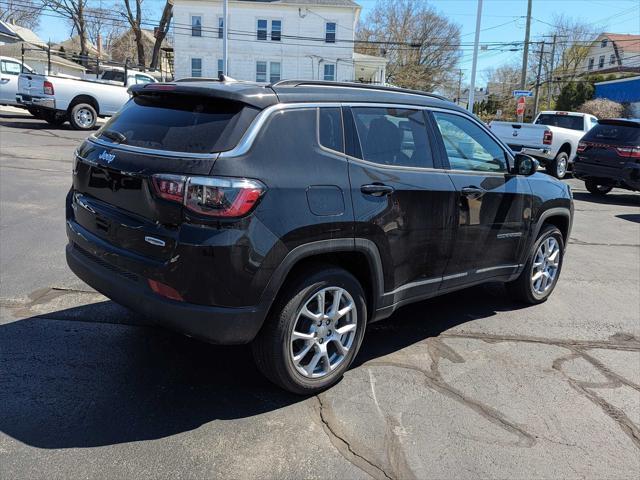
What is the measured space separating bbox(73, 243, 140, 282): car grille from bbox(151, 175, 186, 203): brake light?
537 millimetres

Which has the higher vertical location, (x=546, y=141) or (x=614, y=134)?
(x=614, y=134)

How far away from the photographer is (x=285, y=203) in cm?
308

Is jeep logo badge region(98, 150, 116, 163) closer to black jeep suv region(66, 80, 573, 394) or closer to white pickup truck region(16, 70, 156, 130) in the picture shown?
black jeep suv region(66, 80, 573, 394)

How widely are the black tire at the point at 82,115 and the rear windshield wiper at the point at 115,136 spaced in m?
15.2

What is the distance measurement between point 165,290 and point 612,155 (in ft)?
41.0

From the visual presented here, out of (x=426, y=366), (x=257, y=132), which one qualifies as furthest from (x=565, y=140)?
(x=257, y=132)

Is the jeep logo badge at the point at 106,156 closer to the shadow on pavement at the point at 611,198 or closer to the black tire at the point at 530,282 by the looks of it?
the black tire at the point at 530,282

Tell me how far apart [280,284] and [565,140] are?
16.1m

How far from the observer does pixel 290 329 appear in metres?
3.27

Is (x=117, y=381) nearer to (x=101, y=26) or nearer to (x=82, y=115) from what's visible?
(x=82, y=115)

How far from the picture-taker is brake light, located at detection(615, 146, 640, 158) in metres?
12.3

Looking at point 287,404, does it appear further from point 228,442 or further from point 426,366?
point 426,366

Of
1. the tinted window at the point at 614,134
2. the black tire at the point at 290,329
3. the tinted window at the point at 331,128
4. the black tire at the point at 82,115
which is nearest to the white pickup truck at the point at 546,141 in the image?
the tinted window at the point at 614,134

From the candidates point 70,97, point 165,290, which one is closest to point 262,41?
point 70,97
